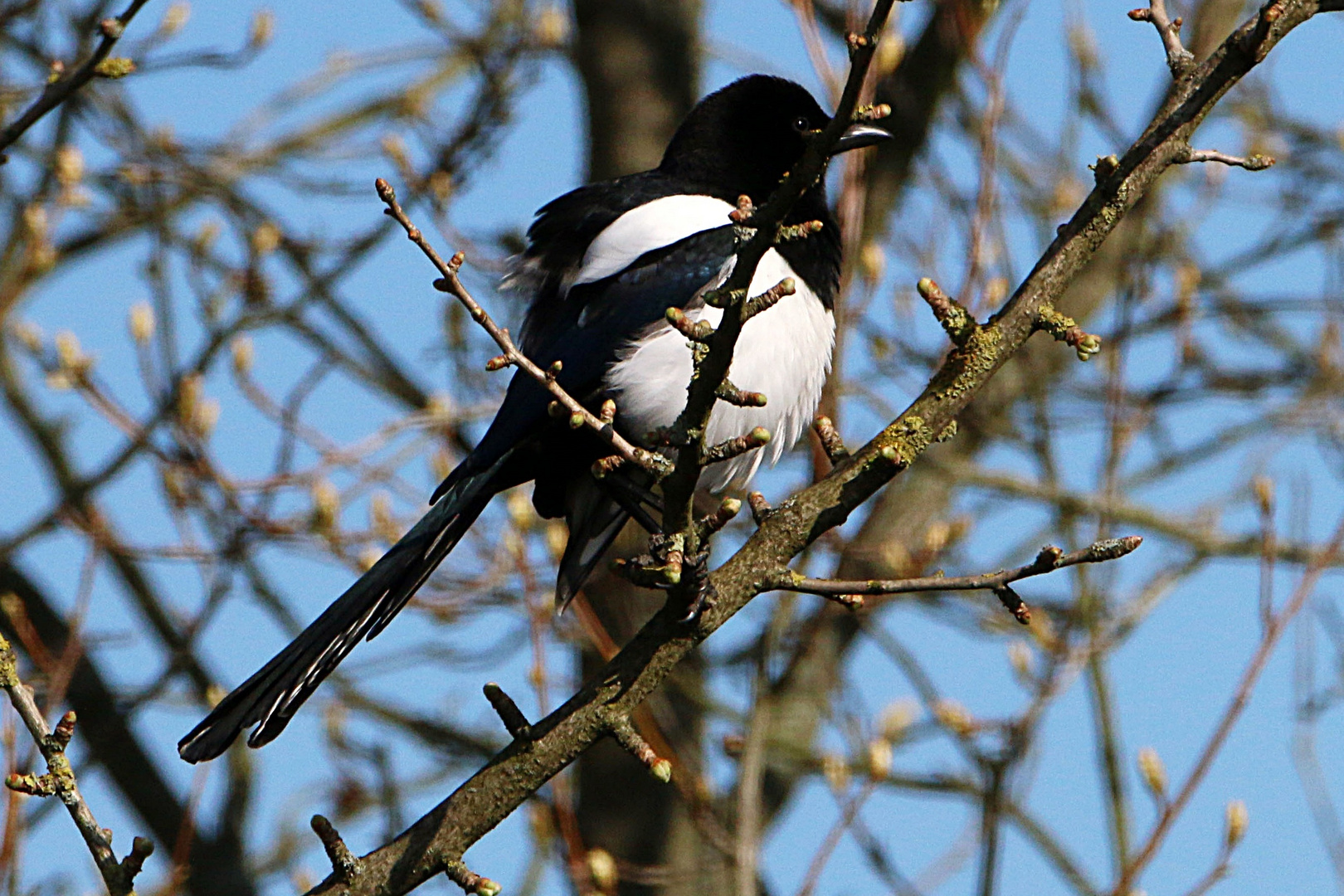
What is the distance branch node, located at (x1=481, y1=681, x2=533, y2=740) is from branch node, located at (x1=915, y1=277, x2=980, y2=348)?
2.57ft

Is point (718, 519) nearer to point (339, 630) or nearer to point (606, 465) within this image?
point (606, 465)

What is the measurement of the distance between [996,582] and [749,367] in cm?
106

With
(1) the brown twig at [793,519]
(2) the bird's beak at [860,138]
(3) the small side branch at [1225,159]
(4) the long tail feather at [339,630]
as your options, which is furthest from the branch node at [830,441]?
(2) the bird's beak at [860,138]

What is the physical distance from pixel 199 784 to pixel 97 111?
2583 mm

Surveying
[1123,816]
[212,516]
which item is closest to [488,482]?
[212,516]

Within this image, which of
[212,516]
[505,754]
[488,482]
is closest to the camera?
[505,754]

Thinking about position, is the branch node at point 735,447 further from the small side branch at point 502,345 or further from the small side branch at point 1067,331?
the small side branch at point 1067,331

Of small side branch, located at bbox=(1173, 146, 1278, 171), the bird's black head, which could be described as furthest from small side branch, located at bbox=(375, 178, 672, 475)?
the bird's black head

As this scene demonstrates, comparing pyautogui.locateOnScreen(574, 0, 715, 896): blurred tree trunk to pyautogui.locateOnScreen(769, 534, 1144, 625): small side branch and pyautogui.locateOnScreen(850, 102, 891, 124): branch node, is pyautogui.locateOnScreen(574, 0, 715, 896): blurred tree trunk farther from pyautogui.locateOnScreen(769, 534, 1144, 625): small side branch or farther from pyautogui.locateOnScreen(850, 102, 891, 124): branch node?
pyautogui.locateOnScreen(850, 102, 891, 124): branch node

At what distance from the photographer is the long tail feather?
2373mm

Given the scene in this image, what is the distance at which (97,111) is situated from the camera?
5117 mm

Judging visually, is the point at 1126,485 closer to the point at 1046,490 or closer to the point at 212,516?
the point at 1046,490

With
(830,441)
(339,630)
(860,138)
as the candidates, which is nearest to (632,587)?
(860,138)

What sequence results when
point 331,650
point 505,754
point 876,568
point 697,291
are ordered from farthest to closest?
point 876,568
point 697,291
point 331,650
point 505,754
